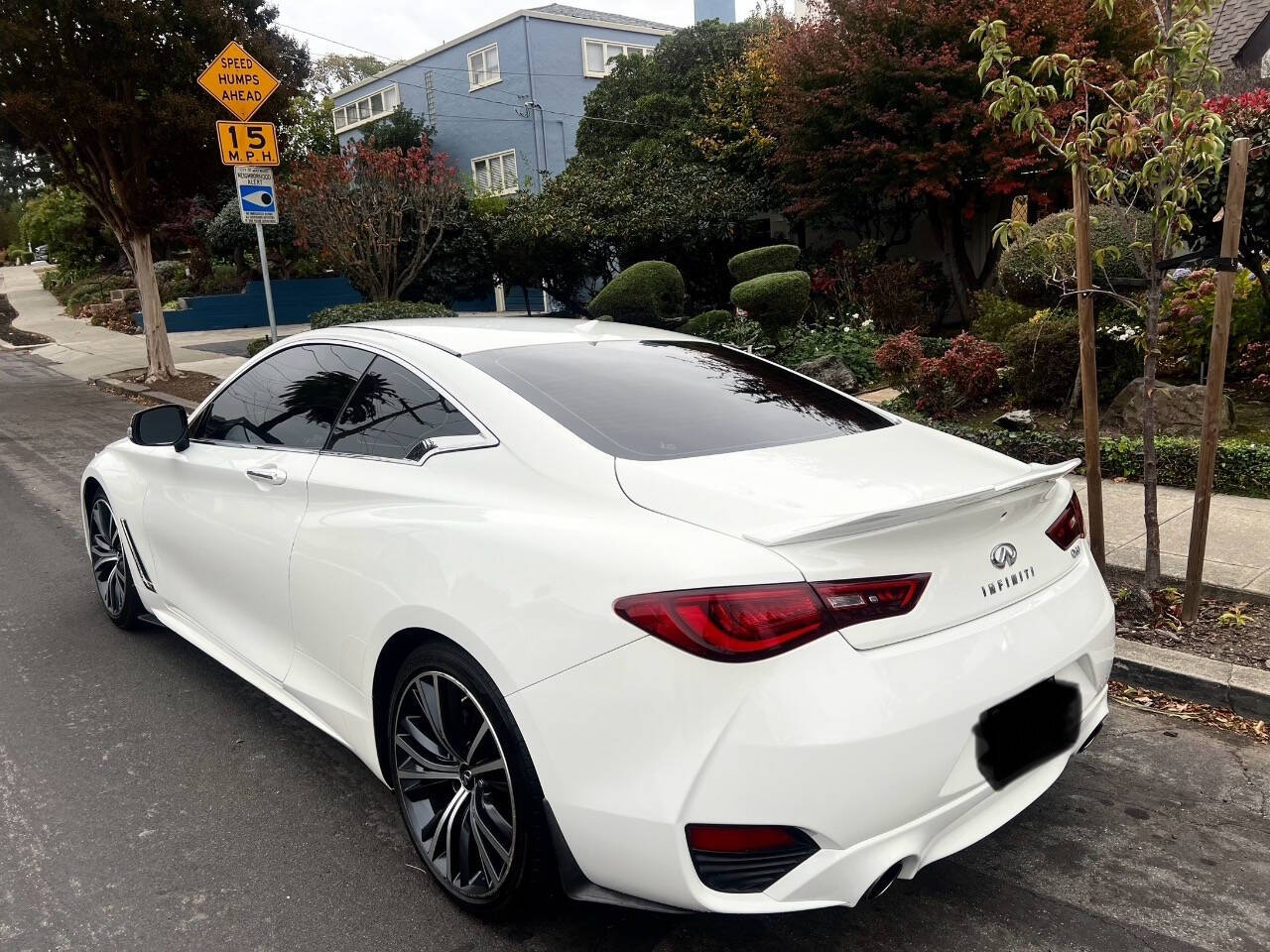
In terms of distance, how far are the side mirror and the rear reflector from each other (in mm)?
2958

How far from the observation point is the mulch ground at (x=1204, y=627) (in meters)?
4.01

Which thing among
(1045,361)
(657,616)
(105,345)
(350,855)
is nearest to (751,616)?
(657,616)

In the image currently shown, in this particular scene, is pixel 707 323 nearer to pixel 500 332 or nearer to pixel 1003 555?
pixel 500 332

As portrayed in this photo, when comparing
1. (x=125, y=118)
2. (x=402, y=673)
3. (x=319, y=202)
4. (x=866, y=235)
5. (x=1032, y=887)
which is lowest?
(x=1032, y=887)

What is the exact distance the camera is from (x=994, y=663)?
7.29 ft

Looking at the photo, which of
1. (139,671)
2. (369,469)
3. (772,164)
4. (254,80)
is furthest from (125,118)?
(369,469)

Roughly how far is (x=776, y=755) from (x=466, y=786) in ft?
3.24

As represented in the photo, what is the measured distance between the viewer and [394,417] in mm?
3045

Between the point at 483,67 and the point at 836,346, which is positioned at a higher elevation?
the point at 483,67

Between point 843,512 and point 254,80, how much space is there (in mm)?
9972

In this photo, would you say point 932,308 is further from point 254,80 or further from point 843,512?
point 843,512

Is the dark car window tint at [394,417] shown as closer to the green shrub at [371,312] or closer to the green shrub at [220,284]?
the green shrub at [371,312]

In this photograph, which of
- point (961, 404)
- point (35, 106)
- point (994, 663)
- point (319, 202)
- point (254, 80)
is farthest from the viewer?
point (319, 202)

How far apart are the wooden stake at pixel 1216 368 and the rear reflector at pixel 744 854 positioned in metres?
2.88
